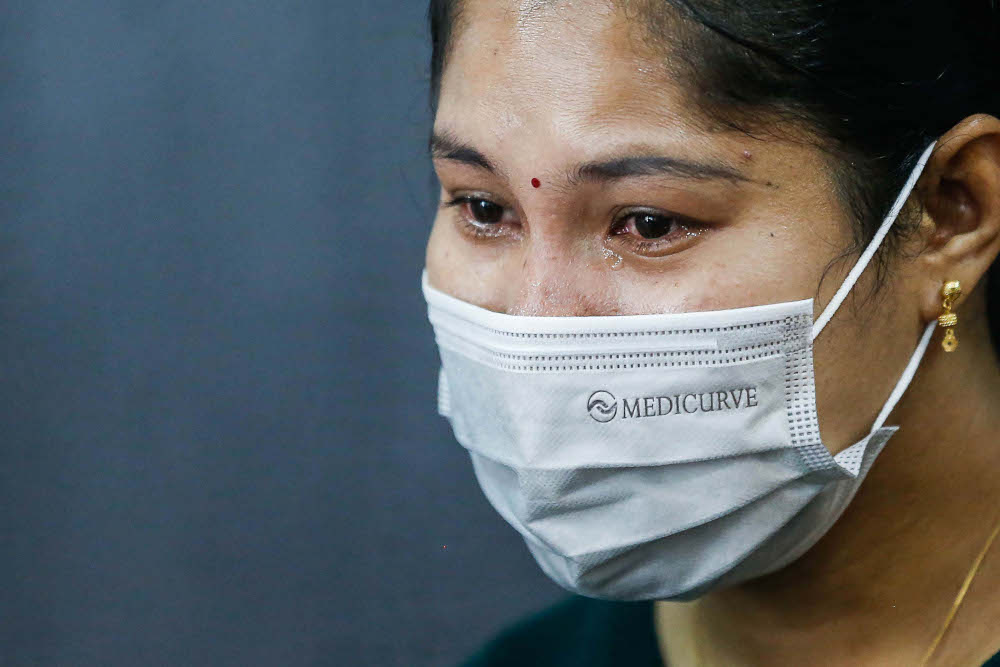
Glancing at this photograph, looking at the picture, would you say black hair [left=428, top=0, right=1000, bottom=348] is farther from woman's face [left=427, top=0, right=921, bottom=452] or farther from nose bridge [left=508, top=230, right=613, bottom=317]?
nose bridge [left=508, top=230, right=613, bottom=317]

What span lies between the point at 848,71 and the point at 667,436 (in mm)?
460

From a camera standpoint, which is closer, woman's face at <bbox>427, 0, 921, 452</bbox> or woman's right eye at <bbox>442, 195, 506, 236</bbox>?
woman's face at <bbox>427, 0, 921, 452</bbox>

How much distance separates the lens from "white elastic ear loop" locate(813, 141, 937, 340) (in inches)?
53.8

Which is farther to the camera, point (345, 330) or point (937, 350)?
point (345, 330)

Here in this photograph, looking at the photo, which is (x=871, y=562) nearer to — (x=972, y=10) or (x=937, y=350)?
(x=937, y=350)

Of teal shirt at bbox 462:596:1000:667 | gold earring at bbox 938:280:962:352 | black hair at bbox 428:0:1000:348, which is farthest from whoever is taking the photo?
teal shirt at bbox 462:596:1000:667

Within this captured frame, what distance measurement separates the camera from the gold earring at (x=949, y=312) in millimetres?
1418

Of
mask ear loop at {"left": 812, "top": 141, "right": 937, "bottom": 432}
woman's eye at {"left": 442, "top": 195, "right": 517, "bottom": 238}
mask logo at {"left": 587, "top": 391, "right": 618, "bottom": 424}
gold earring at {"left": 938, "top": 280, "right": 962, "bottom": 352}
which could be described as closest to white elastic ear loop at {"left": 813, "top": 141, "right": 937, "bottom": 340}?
mask ear loop at {"left": 812, "top": 141, "right": 937, "bottom": 432}

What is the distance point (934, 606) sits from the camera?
156cm

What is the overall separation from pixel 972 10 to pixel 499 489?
0.81 m

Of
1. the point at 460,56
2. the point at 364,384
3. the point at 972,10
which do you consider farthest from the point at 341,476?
the point at 972,10

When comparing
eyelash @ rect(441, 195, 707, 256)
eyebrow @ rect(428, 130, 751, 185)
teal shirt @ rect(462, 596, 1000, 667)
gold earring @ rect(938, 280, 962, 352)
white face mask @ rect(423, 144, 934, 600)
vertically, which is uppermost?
eyebrow @ rect(428, 130, 751, 185)

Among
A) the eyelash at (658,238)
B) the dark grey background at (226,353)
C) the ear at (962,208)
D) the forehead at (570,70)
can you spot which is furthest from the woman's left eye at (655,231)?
the dark grey background at (226,353)

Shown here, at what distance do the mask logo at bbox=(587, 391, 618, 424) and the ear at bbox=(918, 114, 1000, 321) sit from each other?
396 mm
